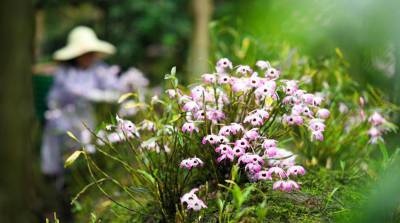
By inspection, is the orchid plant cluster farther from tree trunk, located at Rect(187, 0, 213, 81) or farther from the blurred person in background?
tree trunk, located at Rect(187, 0, 213, 81)

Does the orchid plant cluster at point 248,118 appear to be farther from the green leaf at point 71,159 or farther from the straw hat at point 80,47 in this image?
the straw hat at point 80,47

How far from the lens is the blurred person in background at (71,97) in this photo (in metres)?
6.03

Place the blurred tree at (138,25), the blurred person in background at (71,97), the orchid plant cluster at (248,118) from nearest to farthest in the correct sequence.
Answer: the orchid plant cluster at (248,118), the blurred person in background at (71,97), the blurred tree at (138,25)

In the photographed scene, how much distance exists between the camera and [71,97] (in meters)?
6.10

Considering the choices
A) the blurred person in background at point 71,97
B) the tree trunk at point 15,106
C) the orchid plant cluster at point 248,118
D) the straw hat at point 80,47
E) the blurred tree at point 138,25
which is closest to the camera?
the orchid plant cluster at point 248,118

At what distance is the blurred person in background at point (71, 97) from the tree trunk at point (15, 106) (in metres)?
0.89

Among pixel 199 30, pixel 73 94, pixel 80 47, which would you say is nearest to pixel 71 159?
pixel 73 94

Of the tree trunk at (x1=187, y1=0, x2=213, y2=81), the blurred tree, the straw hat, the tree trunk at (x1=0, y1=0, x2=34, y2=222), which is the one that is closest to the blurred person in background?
the straw hat

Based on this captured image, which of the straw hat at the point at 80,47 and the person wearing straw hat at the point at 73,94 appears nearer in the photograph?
the person wearing straw hat at the point at 73,94

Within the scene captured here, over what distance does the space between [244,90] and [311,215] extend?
1.83 ft

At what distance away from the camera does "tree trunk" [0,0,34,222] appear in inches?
187

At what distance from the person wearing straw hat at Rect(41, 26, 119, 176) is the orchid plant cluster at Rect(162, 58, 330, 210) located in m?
3.46

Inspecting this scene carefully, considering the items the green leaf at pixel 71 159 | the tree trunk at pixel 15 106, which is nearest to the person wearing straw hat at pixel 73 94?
the tree trunk at pixel 15 106

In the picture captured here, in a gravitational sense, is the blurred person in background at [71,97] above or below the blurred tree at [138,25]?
below
